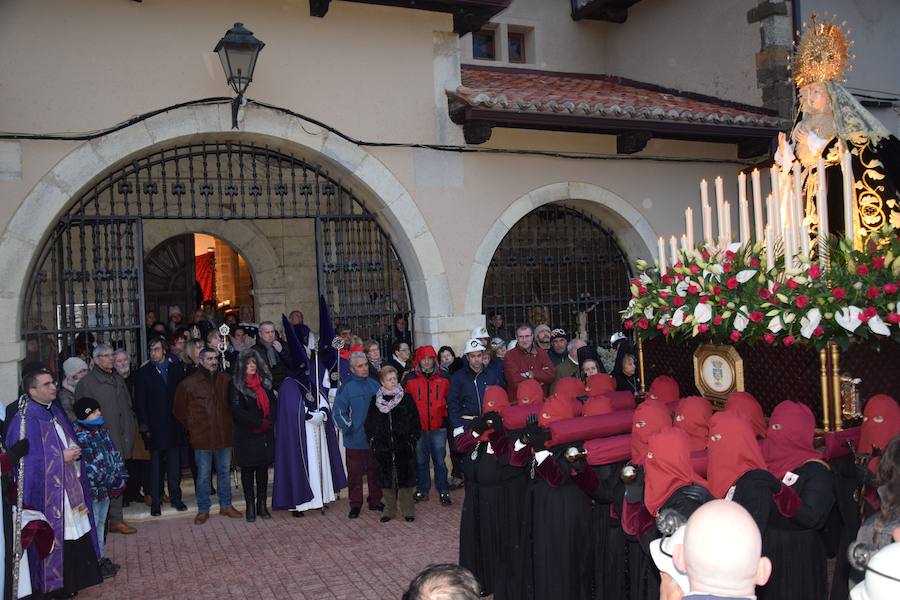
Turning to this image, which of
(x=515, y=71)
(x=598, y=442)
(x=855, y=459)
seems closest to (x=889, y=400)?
(x=855, y=459)

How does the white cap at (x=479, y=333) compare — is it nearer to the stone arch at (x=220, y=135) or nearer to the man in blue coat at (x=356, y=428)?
the stone arch at (x=220, y=135)

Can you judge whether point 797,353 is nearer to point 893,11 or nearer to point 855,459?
point 855,459

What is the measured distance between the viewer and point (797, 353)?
5.05 metres

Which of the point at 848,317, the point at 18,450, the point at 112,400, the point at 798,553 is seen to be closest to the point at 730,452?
the point at 798,553

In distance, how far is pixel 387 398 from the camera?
312 inches

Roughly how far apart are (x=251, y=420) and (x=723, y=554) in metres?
6.16

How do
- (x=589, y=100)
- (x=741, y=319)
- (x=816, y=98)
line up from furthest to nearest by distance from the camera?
(x=589, y=100)
(x=816, y=98)
(x=741, y=319)

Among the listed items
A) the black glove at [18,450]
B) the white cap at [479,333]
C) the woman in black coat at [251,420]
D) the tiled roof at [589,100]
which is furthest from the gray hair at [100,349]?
the tiled roof at [589,100]

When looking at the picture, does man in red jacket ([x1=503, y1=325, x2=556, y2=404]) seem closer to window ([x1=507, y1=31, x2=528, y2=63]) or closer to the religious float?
the religious float

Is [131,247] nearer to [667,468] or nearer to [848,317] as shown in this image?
[667,468]

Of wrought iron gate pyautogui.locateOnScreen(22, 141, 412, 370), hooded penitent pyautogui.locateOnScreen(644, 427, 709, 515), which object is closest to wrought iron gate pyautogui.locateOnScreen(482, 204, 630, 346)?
wrought iron gate pyautogui.locateOnScreen(22, 141, 412, 370)

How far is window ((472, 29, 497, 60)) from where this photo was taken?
509 inches

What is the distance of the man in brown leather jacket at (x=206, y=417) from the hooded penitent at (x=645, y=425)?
4.59 m

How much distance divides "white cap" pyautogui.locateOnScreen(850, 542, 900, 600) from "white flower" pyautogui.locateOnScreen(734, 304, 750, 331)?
9.99ft
